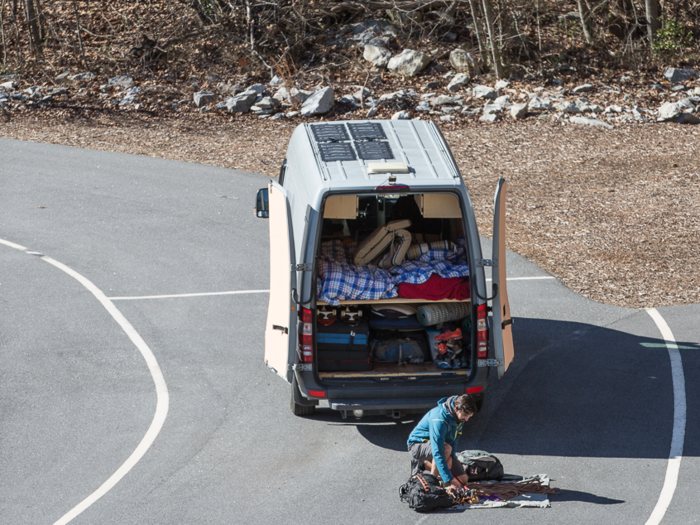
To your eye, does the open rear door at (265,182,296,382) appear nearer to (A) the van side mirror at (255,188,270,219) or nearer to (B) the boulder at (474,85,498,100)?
(A) the van side mirror at (255,188,270,219)

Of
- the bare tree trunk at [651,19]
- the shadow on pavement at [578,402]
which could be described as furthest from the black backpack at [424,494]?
the bare tree trunk at [651,19]

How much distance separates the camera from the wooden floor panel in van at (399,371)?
7081mm

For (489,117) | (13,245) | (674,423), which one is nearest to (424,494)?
(674,423)

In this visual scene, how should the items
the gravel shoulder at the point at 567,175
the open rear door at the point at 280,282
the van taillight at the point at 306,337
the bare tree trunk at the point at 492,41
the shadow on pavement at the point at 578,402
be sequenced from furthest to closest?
the bare tree trunk at the point at 492,41, the gravel shoulder at the point at 567,175, the shadow on pavement at the point at 578,402, the van taillight at the point at 306,337, the open rear door at the point at 280,282

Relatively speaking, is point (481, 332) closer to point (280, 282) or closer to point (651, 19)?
point (280, 282)

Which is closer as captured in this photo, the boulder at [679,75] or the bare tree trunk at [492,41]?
the boulder at [679,75]

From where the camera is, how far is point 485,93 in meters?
19.3

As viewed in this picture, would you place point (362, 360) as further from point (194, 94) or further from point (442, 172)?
point (194, 94)

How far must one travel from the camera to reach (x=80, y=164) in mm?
16062

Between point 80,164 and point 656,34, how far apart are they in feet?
50.4

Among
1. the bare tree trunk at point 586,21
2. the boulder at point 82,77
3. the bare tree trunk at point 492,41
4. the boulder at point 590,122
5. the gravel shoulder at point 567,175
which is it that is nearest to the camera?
the gravel shoulder at point 567,175

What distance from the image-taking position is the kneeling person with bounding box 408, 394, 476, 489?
636 centimetres

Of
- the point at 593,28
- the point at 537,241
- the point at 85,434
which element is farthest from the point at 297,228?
the point at 593,28

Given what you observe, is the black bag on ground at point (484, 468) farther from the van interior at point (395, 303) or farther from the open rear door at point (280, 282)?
the open rear door at point (280, 282)
